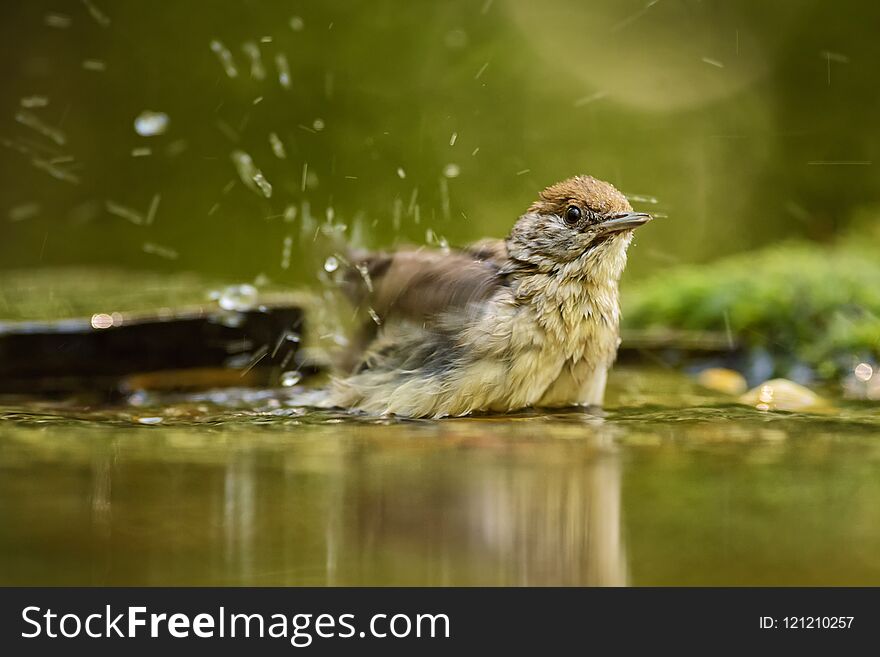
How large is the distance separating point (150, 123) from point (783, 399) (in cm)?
773

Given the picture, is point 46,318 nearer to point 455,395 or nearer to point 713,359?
point 455,395

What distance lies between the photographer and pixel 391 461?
2.66 m

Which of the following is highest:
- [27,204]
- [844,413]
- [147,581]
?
[27,204]

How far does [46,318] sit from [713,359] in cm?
307

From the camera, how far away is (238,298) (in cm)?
432

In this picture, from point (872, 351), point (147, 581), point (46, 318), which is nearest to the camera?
point (147, 581)

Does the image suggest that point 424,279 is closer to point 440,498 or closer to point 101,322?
point 101,322

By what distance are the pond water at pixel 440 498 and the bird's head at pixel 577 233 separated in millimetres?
568

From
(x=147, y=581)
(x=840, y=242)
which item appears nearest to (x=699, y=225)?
(x=840, y=242)

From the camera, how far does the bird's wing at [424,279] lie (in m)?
3.53

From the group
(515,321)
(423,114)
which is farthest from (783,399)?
(423,114)

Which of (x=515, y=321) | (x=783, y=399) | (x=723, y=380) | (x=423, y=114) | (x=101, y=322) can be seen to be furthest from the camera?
(x=423, y=114)

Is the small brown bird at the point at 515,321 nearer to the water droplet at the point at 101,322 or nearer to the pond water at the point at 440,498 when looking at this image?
the pond water at the point at 440,498

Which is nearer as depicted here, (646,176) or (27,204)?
(646,176)
